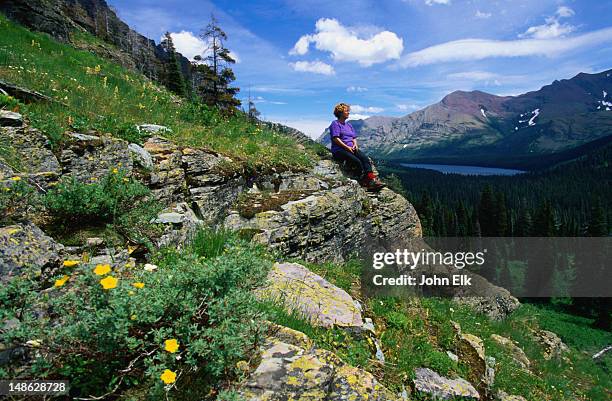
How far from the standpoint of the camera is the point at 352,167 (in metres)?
12.4

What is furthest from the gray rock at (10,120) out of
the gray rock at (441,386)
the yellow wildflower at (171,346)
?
the gray rock at (441,386)

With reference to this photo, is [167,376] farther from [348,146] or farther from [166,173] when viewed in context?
[348,146]

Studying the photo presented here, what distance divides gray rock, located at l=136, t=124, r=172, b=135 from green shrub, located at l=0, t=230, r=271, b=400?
635 centimetres

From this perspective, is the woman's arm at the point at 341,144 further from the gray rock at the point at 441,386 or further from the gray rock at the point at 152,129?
the gray rock at the point at 441,386

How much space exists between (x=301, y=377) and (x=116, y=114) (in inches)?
330

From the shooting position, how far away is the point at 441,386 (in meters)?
4.54

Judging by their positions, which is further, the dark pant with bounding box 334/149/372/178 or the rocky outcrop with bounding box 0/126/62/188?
the dark pant with bounding box 334/149/372/178

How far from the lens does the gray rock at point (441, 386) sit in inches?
171

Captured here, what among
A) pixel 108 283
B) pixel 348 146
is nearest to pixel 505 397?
pixel 108 283

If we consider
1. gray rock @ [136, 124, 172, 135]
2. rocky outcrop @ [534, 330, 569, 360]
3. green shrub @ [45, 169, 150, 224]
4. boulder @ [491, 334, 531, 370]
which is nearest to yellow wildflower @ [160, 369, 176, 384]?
green shrub @ [45, 169, 150, 224]

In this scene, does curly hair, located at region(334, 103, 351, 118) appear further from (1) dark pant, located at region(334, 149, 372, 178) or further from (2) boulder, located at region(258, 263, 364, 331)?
(2) boulder, located at region(258, 263, 364, 331)

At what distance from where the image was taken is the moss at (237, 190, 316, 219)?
738cm

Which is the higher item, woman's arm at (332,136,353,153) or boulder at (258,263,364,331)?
woman's arm at (332,136,353,153)

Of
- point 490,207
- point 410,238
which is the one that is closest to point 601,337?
point 490,207
